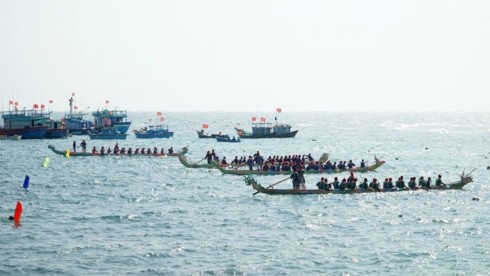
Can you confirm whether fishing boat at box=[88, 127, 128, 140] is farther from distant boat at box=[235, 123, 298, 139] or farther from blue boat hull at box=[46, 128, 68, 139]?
distant boat at box=[235, 123, 298, 139]

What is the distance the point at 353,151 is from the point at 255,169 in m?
45.7

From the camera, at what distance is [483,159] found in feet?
297

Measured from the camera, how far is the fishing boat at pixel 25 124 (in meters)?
116

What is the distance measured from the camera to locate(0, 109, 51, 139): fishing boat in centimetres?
11569

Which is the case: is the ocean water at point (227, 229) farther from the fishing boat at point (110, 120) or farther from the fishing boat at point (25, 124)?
the fishing boat at point (110, 120)

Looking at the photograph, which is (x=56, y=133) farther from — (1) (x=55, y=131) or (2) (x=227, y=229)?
(2) (x=227, y=229)

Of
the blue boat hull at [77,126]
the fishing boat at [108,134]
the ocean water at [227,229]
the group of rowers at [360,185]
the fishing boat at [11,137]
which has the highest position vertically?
the blue boat hull at [77,126]

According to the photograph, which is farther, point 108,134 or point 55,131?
point 108,134

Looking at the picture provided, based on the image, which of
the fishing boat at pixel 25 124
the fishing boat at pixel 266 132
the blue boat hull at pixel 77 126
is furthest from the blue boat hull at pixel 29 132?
the fishing boat at pixel 266 132

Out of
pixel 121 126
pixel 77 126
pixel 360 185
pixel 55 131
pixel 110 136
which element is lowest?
pixel 360 185

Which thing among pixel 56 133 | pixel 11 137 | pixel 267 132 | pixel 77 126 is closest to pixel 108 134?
pixel 56 133

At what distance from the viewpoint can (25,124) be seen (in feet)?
385

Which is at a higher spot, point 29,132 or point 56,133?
point 29,132

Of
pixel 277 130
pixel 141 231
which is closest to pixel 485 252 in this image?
pixel 141 231
